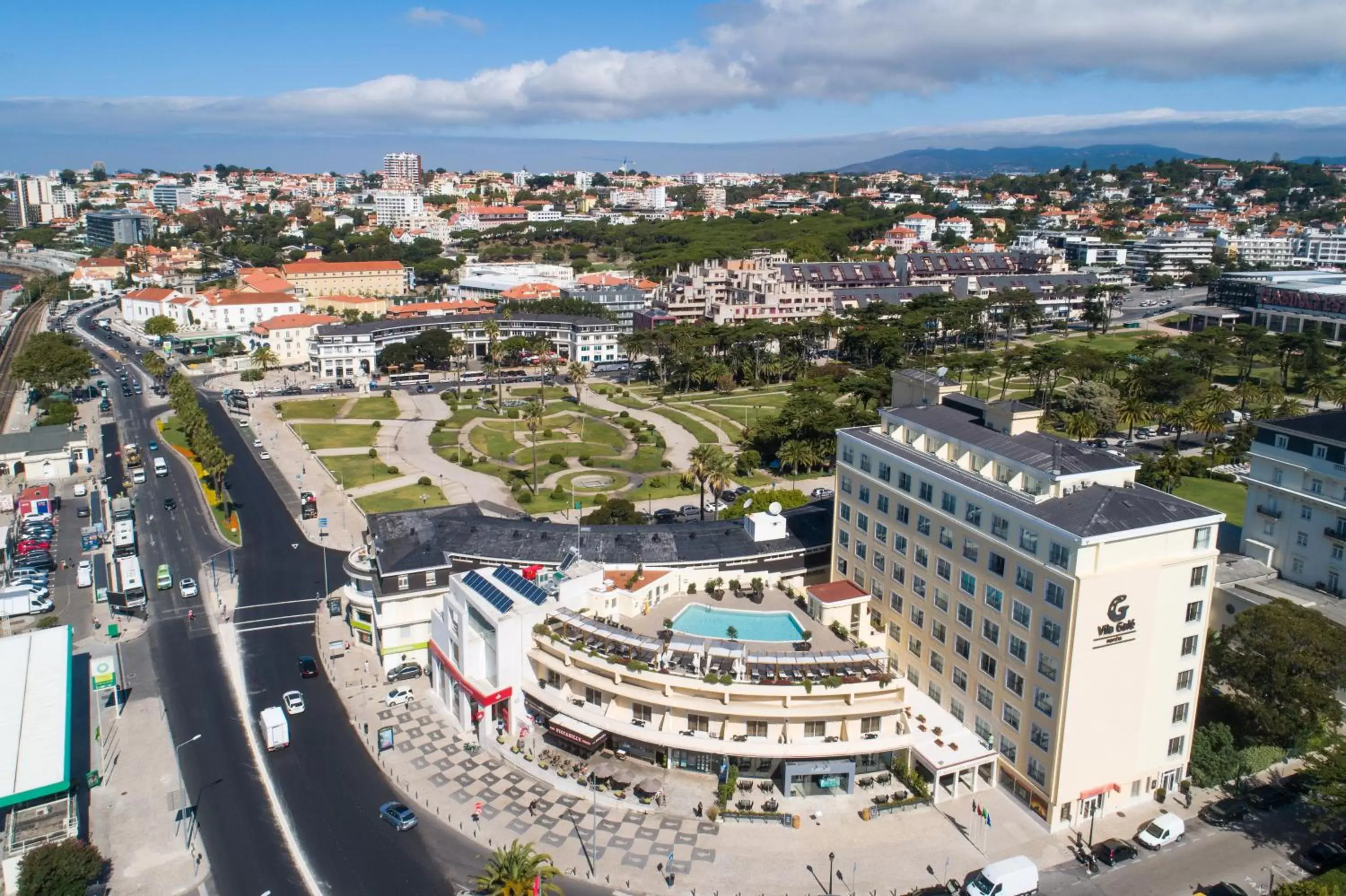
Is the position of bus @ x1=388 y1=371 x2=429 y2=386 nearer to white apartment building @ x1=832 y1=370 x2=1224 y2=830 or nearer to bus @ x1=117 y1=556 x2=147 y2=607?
bus @ x1=117 y1=556 x2=147 y2=607

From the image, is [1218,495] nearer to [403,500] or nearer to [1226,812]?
[1226,812]

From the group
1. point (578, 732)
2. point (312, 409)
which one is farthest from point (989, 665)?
point (312, 409)

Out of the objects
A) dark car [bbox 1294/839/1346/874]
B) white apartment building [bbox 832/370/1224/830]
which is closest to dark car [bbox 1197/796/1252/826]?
white apartment building [bbox 832/370/1224/830]

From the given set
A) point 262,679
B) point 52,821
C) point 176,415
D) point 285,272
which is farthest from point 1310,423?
point 285,272

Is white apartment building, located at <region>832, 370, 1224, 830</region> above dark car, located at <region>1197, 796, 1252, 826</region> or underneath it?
above

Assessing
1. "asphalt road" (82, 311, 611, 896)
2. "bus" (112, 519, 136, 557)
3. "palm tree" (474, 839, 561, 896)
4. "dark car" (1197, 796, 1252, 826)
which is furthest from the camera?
"bus" (112, 519, 136, 557)

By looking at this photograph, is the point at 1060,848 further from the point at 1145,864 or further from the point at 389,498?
the point at 389,498
